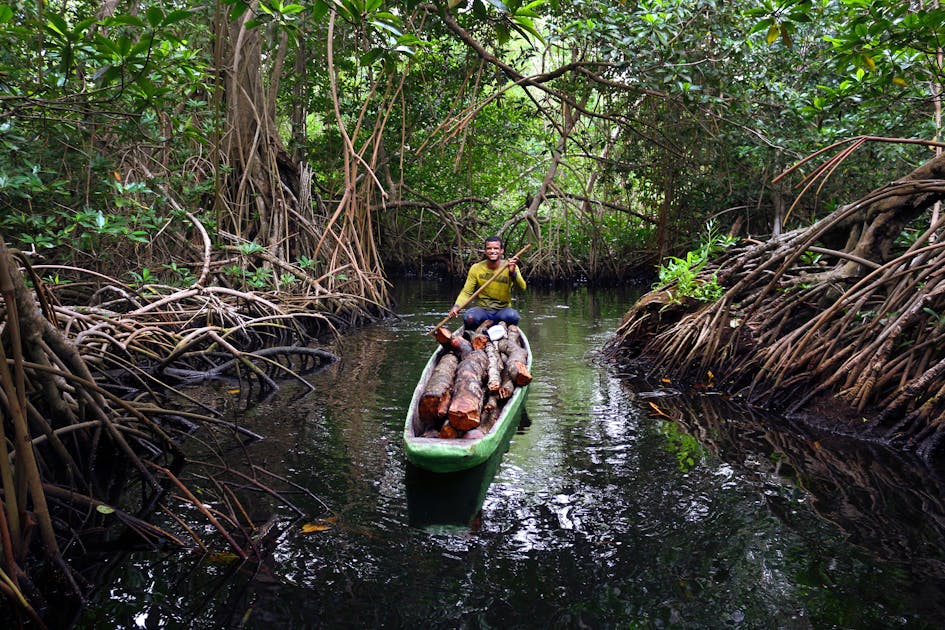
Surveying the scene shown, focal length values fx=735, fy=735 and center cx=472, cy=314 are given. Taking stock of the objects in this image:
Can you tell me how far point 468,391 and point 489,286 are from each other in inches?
106

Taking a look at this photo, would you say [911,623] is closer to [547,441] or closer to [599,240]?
[547,441]

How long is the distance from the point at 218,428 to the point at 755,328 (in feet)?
13.9

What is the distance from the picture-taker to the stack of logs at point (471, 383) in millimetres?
4152

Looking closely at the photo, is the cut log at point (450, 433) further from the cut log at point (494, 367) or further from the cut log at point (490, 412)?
the cut log at point (494, 367)

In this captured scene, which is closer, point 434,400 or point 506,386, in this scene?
point 434,400

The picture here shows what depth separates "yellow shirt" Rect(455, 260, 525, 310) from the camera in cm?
691

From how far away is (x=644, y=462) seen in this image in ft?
14.2

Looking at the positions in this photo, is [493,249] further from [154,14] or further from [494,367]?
[154,14]

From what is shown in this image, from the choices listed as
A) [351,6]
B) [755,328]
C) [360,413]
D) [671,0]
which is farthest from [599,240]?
[351,6]

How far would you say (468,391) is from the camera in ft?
14.5

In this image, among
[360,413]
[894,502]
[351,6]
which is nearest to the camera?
[351,6]

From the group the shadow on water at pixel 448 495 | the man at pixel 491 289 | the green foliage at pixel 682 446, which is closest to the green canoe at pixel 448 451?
the shadow on water at pixel 448 495

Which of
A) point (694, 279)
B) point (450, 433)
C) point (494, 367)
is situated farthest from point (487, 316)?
point (450, 433)

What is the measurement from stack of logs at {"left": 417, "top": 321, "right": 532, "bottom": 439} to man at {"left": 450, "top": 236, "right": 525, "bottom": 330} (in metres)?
0.55
